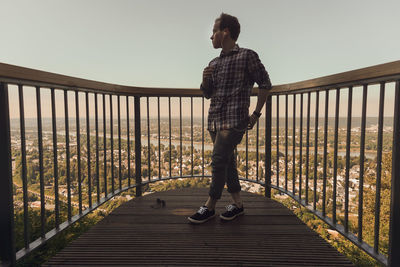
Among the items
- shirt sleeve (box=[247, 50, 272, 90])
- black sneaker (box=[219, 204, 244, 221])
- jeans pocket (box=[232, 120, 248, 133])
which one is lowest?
black sneaker (box=[219, 204, 244, 221])

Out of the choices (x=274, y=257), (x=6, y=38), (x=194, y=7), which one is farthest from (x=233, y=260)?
(x=6, y=38)

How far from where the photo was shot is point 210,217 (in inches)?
69.1

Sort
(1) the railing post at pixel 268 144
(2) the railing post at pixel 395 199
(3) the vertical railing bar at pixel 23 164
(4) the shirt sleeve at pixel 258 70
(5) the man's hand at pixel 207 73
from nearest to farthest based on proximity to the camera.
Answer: (2) the railing post at pixel 395 199, (3) the vertical railing bar at pixel 23 164, (4) the shirt sleeve at pixel 258 70, (5) the man's hand at pixel 207 73, (1) the railing post at pixel 268 144

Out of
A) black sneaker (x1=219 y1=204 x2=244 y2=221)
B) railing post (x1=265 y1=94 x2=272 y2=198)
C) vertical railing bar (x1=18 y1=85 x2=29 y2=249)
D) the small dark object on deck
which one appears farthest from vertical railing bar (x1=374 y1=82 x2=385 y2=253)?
vertical railing bar (x1=18 y1=85 x2=29 y2=249)

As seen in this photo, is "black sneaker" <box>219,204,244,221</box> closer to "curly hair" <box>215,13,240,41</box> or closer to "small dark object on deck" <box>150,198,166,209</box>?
"small dark object on deck" <box>150,198,166,209</box>

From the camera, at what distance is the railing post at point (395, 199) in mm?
993

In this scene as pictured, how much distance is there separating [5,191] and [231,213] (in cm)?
137

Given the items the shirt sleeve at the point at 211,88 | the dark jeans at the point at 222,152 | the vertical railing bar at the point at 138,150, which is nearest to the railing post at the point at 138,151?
the vertical railing bar at the point at 138,150

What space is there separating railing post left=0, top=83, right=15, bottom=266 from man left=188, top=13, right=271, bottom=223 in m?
1.03

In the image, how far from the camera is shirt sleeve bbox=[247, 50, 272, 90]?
1596mm

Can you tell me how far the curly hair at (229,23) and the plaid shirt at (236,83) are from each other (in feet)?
0.36

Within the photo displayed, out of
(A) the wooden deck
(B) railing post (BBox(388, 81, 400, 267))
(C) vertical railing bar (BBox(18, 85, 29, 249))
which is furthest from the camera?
(A) the wooden deck

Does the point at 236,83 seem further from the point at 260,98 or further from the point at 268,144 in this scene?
the point at 268,144

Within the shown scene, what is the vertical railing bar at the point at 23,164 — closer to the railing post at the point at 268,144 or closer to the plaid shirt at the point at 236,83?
the plaid shirt at the point at 236,83
